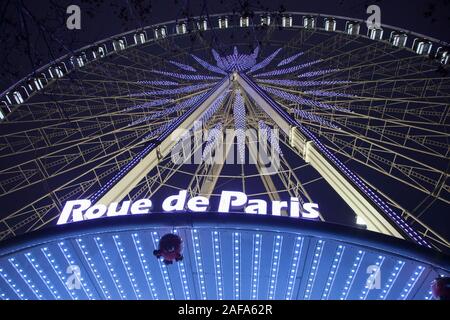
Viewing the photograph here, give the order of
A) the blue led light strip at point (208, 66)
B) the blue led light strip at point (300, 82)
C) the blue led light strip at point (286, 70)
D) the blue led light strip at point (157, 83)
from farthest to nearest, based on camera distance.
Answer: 1. the blue led light strip at point (208, 66)
2. the blue led light strip at point (286, 70)
3. the blue led light strip at point (157, 83)
4. the blue led light strip at point (300, 82)

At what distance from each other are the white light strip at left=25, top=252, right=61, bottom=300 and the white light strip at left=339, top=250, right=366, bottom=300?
4.62m

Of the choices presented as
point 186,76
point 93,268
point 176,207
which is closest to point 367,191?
point 176,207

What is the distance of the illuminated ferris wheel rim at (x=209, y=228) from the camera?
6113 millimetres

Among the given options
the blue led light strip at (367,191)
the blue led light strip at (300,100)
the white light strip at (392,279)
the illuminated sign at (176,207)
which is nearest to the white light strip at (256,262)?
the illuminated sign at (176,207)

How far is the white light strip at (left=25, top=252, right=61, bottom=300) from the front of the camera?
687cm

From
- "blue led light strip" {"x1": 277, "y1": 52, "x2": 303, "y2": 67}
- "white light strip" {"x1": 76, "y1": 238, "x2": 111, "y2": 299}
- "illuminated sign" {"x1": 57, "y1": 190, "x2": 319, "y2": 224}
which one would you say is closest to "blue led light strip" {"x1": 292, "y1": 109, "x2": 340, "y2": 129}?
"blue led light strip" {"x1": 277, "y1": 52, "x2": 303, "y2": 67}

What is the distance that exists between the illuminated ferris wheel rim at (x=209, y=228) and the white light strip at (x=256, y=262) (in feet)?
0.87

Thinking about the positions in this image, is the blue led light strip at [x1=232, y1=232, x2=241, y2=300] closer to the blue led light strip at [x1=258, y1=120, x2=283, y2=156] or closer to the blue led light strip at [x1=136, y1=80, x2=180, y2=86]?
the blue led light strip at [x1=258, y1=120, x2=283, y2=156]

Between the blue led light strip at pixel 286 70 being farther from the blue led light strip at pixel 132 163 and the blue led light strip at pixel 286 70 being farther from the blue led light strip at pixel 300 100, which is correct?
the blue led light strip at pixel 132 163

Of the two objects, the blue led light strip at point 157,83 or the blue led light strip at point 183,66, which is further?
the blue led light strip at point 183,66

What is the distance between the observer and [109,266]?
7.21 m
